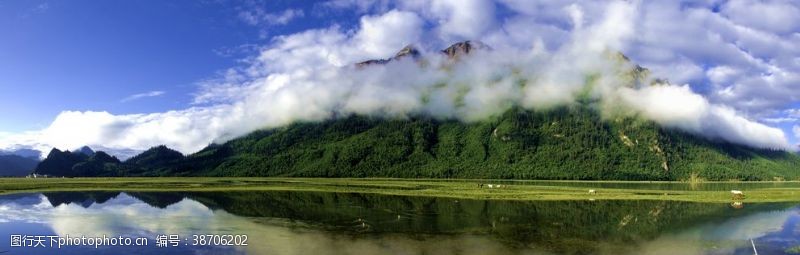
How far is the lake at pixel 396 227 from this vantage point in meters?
47.6

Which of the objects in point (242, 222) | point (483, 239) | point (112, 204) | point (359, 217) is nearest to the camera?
point (483, 239)

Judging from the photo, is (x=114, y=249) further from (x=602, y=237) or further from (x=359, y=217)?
(x=602, y=237)

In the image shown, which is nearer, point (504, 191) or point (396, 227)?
point (396, 227)

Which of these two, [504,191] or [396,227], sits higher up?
[396,227]

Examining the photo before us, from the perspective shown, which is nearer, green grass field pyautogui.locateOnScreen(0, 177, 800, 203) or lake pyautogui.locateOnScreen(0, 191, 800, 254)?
lake pyautogui.locateOnScreen(0, 191, 800, 254)

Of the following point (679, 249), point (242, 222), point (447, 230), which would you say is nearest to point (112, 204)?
point (242, 222)

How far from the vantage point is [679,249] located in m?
49.3

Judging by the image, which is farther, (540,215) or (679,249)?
(540,215)

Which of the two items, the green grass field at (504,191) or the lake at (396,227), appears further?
the green grass field at (504,191)

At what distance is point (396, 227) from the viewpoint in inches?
2382

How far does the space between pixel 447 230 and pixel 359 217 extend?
15945 millimetres

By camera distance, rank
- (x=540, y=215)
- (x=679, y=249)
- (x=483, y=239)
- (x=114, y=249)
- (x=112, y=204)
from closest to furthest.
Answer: (x=114, y=249) < (x=679, y=249) < (x=483, y=239) < (x=540, y=215) < (x=112, y=204)

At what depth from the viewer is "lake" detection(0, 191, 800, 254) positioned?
156ft

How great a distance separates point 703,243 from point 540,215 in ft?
81.8
